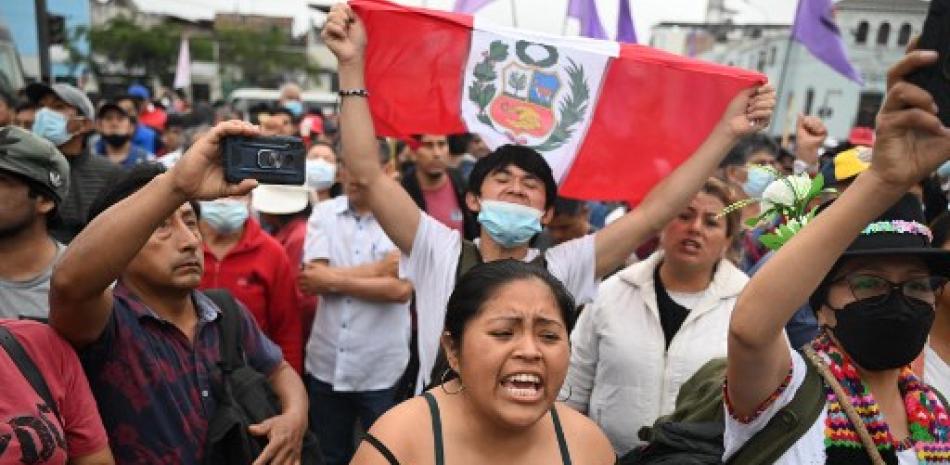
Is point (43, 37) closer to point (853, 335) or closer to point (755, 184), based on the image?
point (755, 184)

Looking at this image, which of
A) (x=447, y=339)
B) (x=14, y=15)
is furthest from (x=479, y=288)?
(x=14, y=15)

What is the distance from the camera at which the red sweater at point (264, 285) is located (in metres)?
3.71

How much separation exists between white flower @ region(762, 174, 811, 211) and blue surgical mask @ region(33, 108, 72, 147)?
4.61 metres

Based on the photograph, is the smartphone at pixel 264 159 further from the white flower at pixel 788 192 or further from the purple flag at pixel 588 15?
the purple flag at pixel 588 15

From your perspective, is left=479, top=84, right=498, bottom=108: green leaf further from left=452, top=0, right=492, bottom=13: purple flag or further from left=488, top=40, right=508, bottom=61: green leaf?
left=452, top=0, right=492, bottom=13: purple flag

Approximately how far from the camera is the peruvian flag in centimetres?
335

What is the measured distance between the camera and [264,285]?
376 centimetres

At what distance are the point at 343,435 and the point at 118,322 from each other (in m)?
2.29

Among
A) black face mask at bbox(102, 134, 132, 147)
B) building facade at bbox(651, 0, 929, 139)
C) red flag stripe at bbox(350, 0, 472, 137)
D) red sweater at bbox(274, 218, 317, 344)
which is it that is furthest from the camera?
building facade at bbox(651, 0, 929, 139)

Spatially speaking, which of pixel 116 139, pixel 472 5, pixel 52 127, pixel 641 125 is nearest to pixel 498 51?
pixel 641 125

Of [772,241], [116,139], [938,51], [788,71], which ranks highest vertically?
[938,51]

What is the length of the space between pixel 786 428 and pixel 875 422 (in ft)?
0.84

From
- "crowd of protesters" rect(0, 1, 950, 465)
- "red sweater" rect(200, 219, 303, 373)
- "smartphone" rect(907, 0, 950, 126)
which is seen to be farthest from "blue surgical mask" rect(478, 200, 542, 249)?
"smartphone" rect(907, 0, 950, 126)

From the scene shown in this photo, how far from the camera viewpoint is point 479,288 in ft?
6.34
